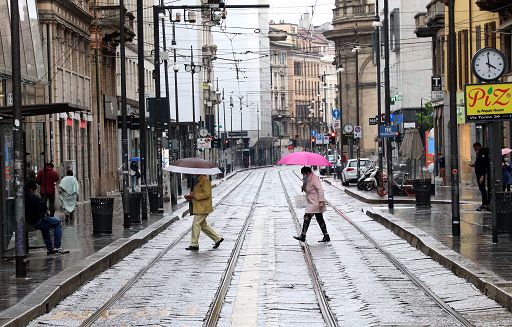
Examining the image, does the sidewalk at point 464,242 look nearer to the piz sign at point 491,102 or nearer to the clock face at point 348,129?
the piz sign at point 491,102

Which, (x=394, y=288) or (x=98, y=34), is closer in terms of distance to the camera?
(x=394, y=288)

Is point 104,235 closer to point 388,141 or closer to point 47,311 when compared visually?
point 47,311

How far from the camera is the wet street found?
16125 millimetres

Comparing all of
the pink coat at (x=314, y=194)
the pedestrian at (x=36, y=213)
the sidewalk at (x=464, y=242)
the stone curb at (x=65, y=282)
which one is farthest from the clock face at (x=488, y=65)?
the pedestrian at (x=36, y=213)

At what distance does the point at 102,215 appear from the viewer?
31.5 m

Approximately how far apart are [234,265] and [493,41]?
32.7m

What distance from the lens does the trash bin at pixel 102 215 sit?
31.2 metres

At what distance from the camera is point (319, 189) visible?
93.4 ft

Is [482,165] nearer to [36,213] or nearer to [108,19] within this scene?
[36,213]

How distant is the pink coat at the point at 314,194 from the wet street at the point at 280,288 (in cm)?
81

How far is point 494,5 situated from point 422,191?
33.5 feet

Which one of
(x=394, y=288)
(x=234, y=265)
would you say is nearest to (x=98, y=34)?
(x=234, y=265)

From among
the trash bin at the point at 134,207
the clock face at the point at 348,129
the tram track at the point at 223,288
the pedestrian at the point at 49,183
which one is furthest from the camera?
the clock face at the point at 348,129

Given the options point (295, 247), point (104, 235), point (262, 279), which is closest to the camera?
point (262, 279)
